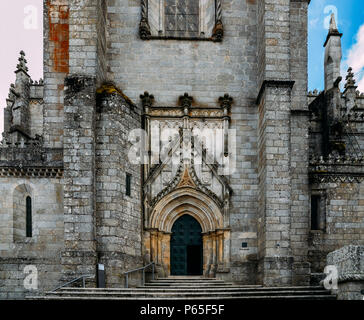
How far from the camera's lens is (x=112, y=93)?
12.9m

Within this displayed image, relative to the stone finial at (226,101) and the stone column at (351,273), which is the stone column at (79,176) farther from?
the stone column at (351,273)

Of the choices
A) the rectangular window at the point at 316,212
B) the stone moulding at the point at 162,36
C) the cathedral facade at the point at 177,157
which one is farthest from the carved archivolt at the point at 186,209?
the stone moulding at the point at 162,36

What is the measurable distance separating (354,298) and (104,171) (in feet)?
25.5

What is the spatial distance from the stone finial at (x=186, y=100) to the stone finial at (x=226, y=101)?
44.8 inches

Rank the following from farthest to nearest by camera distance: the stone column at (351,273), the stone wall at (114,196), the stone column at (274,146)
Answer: the stone column at (274,146) < the stone wall at (114,196) < the stone column at (351,273)

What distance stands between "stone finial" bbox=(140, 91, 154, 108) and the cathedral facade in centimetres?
4

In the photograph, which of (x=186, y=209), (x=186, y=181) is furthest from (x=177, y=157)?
(x=186, y=209)

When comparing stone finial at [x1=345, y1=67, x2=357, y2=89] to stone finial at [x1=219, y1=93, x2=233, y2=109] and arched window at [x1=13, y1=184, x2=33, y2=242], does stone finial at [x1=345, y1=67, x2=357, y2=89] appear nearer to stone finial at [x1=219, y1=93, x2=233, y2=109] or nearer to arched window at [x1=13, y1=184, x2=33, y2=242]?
stone finial at [x1=219, y1=93, x2=233, y2=109]

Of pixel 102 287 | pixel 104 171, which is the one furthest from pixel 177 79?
pixel 102 287

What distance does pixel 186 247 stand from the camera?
14516mm

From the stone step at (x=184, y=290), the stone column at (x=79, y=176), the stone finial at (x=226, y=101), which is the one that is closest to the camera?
the stone step at (x=184, y=290)

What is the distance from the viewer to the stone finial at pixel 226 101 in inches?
578

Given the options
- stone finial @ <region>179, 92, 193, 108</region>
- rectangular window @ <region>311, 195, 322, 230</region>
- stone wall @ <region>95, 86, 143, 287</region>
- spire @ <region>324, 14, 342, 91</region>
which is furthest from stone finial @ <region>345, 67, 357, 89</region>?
stone wall @ <region>95, 86, 143, 287</region>
